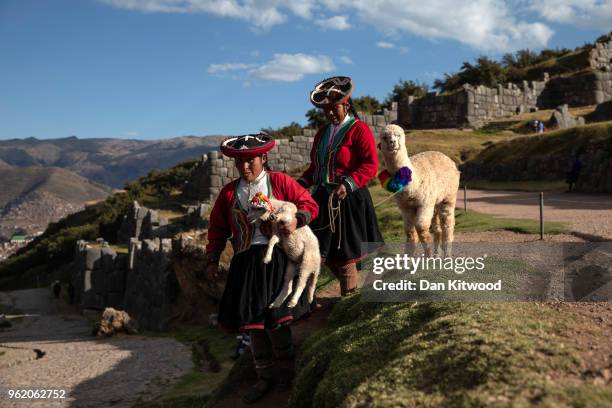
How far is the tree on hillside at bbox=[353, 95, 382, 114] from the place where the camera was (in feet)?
122

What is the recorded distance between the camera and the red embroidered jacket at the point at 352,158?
20.7ft

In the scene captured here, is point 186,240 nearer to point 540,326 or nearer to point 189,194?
point 189,194

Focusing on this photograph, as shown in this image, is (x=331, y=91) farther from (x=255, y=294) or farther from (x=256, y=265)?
(x=255, y=294)

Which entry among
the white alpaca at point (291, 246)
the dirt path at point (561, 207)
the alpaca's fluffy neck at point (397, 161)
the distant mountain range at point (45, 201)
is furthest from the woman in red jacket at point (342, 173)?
the distant mountain range at point (45, 201)

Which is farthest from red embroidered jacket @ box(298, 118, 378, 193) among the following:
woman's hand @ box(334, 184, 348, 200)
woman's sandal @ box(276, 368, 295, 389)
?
woman's sandal @ box(276, 368, 295, 389)

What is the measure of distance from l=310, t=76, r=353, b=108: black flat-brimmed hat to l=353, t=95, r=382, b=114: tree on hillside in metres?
30.3

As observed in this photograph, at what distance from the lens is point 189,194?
28047mm

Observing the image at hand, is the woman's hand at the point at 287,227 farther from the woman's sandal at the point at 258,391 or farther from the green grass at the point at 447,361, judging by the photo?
the woman's sandal at the point at 258,391

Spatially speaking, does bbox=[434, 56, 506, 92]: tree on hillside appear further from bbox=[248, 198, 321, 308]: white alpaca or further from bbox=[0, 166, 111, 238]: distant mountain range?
bbox=[0, 166, 111, 238]: distant mountain range

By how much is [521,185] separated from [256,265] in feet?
59.2

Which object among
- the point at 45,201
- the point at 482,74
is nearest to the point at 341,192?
the point at 482,74

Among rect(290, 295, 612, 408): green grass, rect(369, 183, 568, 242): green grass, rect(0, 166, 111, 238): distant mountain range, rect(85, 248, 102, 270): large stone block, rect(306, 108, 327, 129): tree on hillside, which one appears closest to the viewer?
rect(290, 295, 612, 408): green grass

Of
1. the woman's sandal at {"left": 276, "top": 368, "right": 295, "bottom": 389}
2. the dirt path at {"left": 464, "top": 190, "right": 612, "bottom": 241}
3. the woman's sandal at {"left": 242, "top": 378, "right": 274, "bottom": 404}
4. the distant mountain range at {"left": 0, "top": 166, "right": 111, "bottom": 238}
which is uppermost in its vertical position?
the dirt path at {"left": 464, "top": 190, "right": 612, "bottom": 241}

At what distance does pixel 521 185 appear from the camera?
71.4 ft
